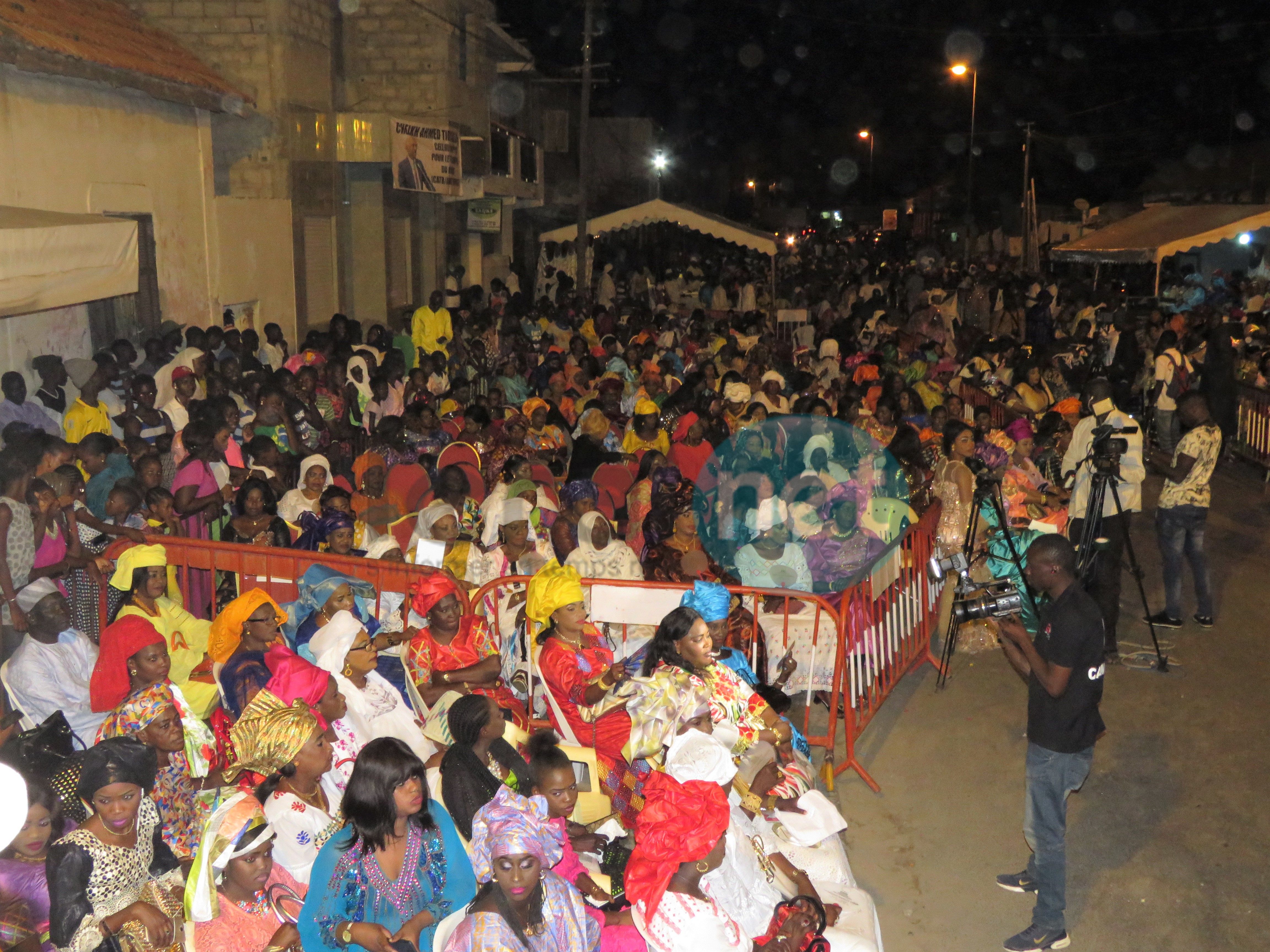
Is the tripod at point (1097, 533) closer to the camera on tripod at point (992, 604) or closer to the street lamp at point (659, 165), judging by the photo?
the camera on tripod at point (992, 604)

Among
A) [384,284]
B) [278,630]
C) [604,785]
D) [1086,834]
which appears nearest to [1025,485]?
[1086,834]

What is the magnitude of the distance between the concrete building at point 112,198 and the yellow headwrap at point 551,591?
4368 millimetres

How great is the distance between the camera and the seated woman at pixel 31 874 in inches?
152

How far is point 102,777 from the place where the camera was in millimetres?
4039

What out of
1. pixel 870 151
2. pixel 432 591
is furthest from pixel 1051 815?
pixel 870 151

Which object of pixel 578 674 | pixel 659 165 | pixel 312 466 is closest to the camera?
pixel 578 674

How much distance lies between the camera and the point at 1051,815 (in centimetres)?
526

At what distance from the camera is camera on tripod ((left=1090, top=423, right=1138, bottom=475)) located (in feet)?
26.1

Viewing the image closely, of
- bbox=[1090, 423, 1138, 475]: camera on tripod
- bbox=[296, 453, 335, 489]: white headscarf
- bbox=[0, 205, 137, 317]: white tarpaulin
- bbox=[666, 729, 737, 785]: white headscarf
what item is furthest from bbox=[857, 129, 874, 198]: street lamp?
bbox=[666, 729, 737, 785]: white headscarf

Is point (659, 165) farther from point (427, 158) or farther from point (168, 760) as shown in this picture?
point (168, 760)

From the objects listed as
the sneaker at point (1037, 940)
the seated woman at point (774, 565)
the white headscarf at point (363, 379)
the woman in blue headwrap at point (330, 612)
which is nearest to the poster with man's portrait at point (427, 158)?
the white headscarf at point (363, 379)

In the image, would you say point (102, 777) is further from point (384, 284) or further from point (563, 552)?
point (384, 284)

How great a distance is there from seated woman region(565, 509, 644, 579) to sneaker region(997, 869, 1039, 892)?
2.62 meters

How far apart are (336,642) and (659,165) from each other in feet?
155
